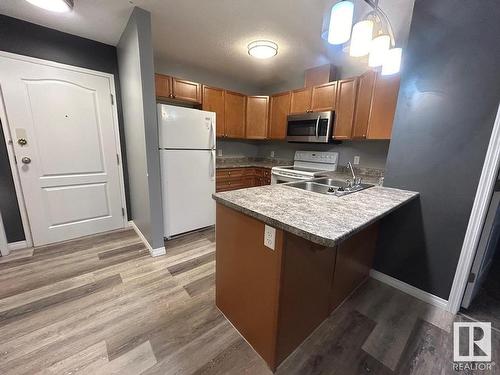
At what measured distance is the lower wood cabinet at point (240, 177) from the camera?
3.43 meters

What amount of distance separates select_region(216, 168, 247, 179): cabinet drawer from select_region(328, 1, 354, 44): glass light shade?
99.2 inches

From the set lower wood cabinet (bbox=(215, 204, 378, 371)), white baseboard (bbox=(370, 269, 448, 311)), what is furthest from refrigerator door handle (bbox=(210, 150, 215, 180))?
white baseboard (bbox=(370, 269, 448, 311))

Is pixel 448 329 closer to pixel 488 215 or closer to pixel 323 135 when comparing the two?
pixel 488 215

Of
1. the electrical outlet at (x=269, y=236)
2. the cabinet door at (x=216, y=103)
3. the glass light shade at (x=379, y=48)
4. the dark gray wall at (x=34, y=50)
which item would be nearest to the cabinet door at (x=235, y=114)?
the cabinet door at (x=216, y=103)

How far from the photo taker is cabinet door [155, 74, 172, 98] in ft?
9.22

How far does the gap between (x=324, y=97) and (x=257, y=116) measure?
126cm

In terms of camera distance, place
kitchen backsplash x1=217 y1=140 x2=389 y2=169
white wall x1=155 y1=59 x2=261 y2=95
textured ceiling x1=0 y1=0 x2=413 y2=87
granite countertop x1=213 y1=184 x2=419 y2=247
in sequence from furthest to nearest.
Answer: white wall x1=155 y1=59 x2=261 y2=95 → kitchen backsplash x1=217 y1=140 x2=389 y2=169 → textured ceiling x1=0 y1=0 x2=413 y2=87 → granite countertop x1=213 y1=184 x2=419 y2=247

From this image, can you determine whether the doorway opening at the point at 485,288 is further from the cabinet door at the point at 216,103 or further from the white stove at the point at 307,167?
the cabinet door at the point at 216,103

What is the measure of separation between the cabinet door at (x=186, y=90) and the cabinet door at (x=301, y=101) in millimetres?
1534

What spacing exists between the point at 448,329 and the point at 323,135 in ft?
7.61

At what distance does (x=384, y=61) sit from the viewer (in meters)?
1.32

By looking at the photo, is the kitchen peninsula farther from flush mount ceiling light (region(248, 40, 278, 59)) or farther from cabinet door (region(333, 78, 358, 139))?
flush mount ceiling light (region(248, 40, 278, 59))

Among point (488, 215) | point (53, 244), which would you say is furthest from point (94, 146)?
point (488, 215)

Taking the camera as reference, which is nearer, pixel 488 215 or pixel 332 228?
pixel 332 228
